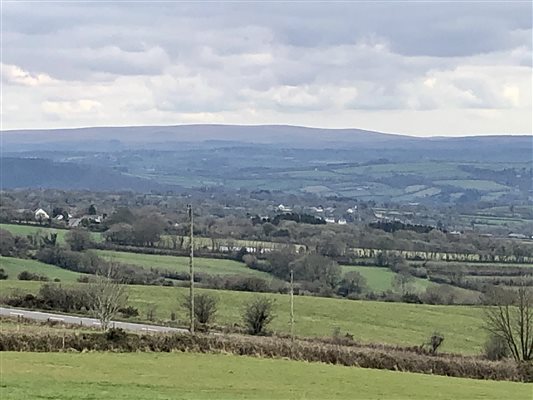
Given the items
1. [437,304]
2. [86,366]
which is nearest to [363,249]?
[437,304]

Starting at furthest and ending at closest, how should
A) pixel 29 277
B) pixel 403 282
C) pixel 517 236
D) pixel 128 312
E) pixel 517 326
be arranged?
pixel 517 236, pixel 403 282, pixel 29 277, pixel 128 312, pixel 517 326

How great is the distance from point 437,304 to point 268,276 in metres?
18.0

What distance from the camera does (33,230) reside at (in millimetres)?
104625

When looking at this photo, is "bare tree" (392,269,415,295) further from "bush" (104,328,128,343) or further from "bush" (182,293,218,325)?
"bush" (104,328,128,343)

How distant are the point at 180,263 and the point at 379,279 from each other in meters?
19.1

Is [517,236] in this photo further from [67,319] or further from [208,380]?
[208,380]

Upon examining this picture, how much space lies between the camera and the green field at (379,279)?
83188 millimetres

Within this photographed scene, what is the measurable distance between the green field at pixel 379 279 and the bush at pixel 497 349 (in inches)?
1135

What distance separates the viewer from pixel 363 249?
10350 cm

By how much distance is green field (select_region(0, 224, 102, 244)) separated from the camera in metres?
100

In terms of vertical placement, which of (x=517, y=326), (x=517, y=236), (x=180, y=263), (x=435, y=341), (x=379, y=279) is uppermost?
(x=517, y=326)

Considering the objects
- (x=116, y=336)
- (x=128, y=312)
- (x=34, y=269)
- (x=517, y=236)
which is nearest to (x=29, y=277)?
(x=34, y=269)

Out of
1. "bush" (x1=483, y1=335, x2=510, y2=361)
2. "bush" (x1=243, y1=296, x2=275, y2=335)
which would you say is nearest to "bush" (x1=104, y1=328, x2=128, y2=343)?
"bush" (x1=243, y1=296, x2=275, y2=335)

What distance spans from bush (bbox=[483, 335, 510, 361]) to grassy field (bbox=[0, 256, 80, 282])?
125 feet
